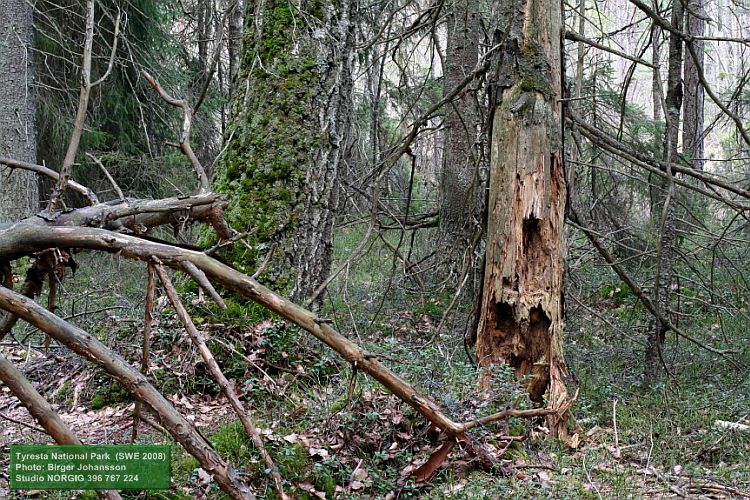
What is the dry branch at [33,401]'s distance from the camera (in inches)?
108

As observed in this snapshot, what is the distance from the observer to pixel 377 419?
4371mm

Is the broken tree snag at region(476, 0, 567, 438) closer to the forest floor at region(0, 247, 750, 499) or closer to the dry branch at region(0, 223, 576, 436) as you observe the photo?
the forest floor at region(0, 247, 750, 499)

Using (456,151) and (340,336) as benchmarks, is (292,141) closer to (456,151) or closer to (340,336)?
(340,336)

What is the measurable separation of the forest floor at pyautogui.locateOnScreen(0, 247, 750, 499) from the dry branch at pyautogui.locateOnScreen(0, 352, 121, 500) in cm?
100

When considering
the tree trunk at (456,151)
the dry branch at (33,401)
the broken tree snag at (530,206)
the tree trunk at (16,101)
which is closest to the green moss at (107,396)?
the dry branch at (33,401)

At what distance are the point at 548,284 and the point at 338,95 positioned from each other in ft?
8.66

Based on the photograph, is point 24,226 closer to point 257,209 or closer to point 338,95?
point 257,209

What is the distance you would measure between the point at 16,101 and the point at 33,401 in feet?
27.9

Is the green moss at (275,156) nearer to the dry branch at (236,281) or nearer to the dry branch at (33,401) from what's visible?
the dry branch at (236,281)

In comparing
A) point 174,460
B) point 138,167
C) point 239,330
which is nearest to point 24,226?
point 174,460

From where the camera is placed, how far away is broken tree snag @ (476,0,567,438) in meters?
4.72
